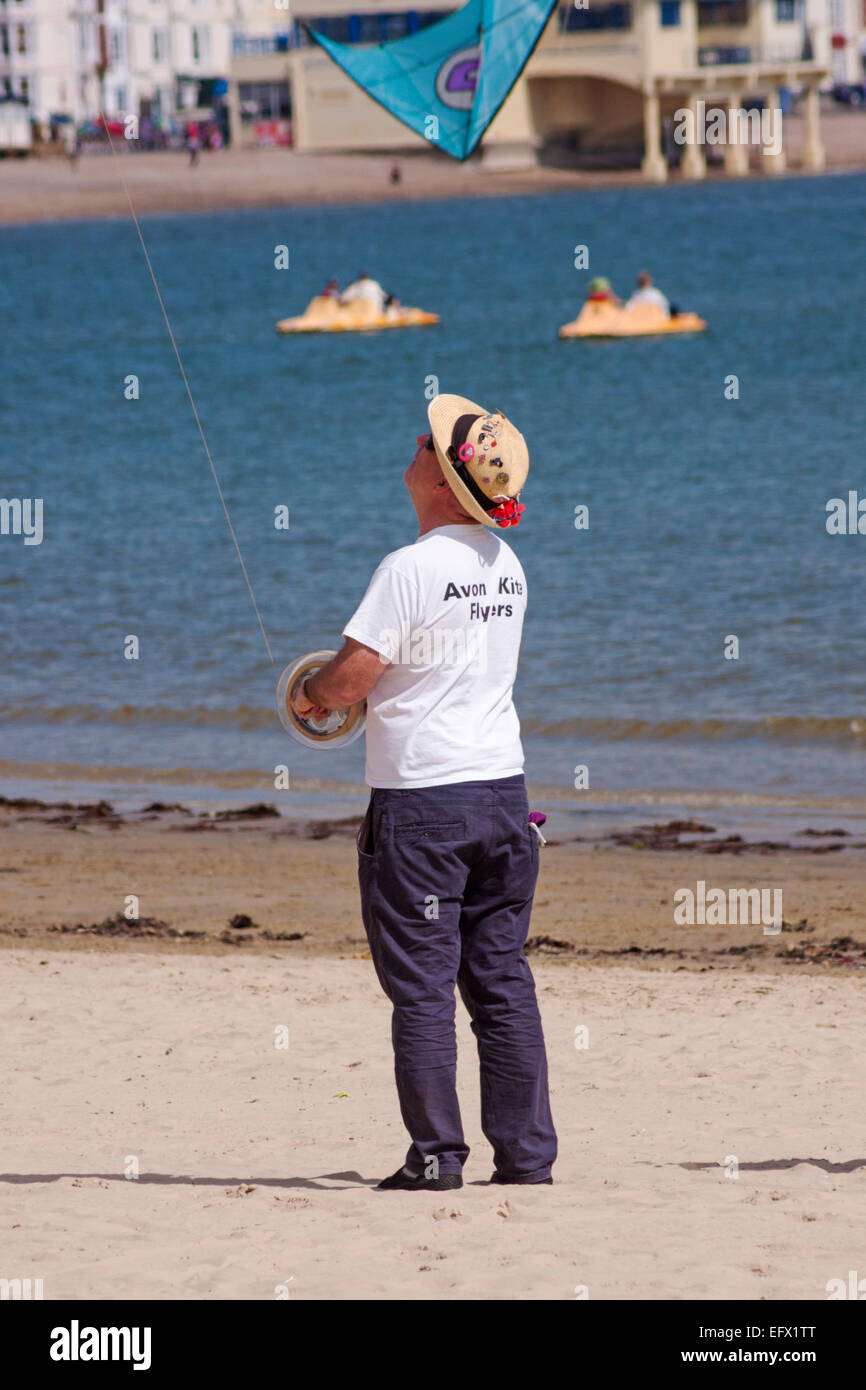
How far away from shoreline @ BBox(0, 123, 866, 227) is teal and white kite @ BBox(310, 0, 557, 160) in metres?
81.4

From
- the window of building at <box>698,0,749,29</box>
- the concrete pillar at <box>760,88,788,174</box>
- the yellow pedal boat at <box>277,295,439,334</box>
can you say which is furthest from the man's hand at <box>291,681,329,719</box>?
the concrete pillar at <box>760,88,788,174</box>

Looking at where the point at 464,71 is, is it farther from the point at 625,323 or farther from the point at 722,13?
the point at 722,13

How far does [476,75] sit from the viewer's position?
10141mm

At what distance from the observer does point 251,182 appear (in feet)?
308

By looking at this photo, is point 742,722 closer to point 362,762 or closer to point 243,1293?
point 362,762

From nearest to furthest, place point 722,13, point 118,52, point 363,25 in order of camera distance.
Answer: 1. point 363,25
2. point 722,13
3. point 118,52

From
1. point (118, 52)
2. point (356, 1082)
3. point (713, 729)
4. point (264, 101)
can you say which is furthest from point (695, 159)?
point (356, 1082)

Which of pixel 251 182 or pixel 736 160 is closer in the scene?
pixel 251 182

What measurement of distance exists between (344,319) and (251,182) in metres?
50.3

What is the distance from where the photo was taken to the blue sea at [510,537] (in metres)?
12.0

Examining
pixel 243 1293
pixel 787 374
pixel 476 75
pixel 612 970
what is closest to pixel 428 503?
pixel 243 1293

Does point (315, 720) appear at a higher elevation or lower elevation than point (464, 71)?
lower

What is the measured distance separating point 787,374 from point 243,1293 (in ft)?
103
